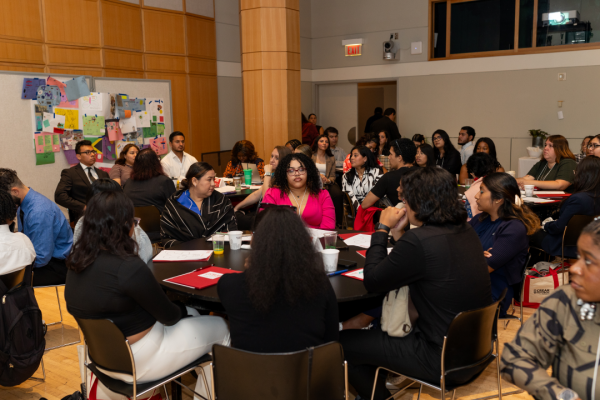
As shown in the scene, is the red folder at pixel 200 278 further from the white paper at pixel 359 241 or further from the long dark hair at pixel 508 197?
the long dark hair at pixel 508 197

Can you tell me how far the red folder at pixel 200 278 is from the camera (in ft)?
7.89

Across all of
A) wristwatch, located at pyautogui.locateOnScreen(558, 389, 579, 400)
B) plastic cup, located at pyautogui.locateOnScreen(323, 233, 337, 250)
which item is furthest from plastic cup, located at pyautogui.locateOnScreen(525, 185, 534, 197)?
wristwatch, located at pyautogui.locateOnScreen(558, 389, 579, 400)

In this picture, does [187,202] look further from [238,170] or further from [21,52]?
[21,52]

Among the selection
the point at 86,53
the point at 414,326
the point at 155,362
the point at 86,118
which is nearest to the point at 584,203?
the point at 414,326

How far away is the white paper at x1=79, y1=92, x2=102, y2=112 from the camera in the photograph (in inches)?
262

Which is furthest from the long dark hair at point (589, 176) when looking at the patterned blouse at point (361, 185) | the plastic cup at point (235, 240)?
the plastic cup at point (235, 240)

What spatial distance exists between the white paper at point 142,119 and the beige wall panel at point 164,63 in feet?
3.47

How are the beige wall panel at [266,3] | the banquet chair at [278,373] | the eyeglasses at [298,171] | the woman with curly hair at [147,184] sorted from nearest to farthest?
the banquet chair at [278,373], the eyeglasses at [298,171], the woman with curly hair at [147,184], the beige wall panel at [266,3]

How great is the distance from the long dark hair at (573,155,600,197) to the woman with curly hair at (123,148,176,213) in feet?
11.7

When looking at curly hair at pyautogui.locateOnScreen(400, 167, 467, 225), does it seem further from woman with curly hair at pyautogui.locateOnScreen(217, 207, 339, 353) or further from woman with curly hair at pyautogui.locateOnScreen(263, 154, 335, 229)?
woman with curly hair at pyautogui.locateOnScreen(263, 154, 335, 229)

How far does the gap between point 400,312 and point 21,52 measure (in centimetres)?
636

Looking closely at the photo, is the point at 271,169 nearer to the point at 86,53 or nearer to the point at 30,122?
the point at 30,122

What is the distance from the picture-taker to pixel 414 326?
2.29 metres

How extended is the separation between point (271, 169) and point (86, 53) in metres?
3.83
